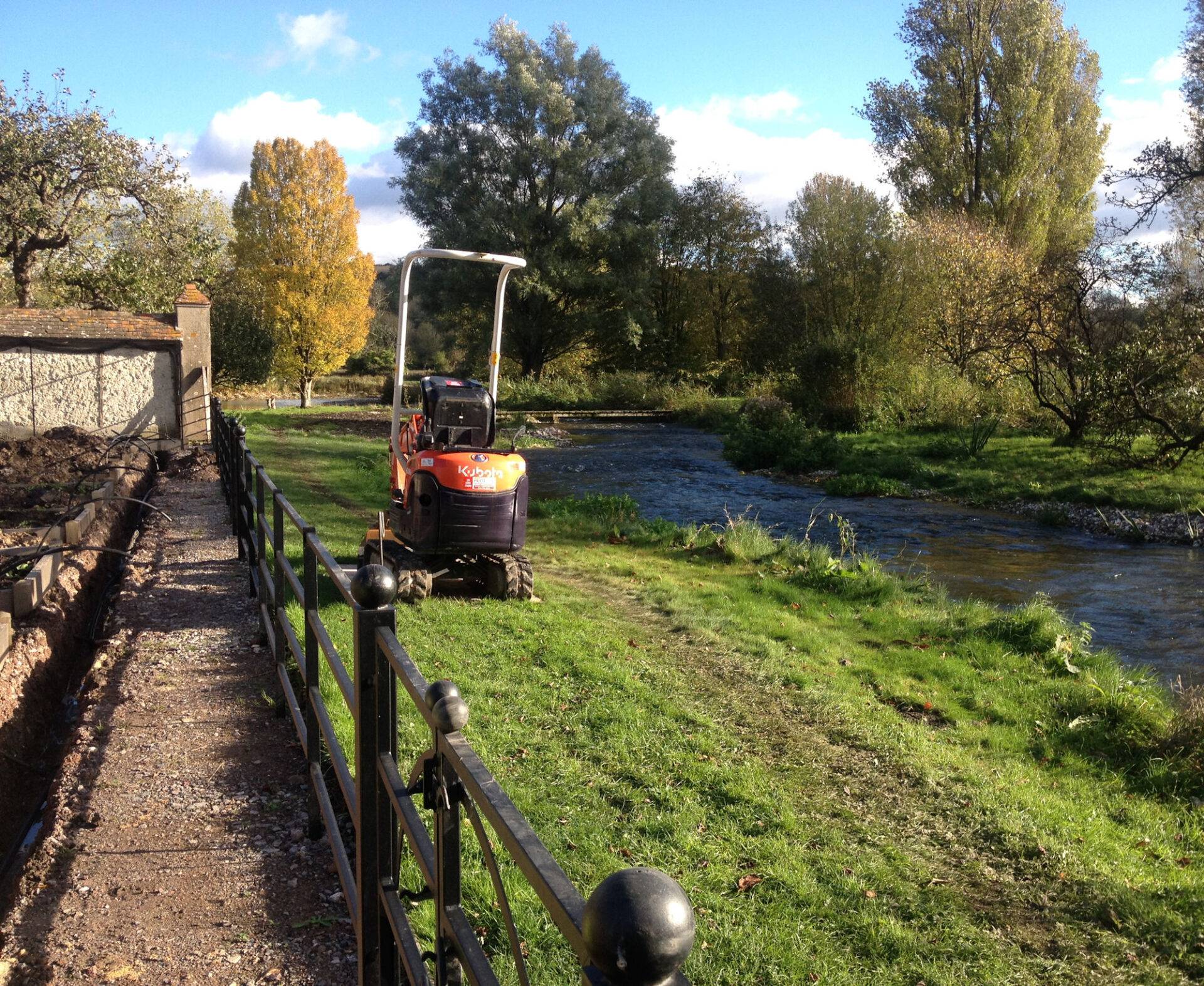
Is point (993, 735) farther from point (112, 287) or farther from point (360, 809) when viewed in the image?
point (112, 287)

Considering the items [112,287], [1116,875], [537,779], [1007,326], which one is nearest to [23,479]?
[537,779]

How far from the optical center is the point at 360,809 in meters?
2.49

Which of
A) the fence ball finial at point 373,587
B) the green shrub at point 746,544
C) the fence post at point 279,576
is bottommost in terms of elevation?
the green shrub at point 746,544

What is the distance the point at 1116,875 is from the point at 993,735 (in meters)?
1.72

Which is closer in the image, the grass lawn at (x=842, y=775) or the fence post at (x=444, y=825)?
the fence post at (x=444, y=825)

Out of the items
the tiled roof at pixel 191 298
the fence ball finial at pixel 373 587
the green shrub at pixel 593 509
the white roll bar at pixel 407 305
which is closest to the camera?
the fence ball finial at pixel 373 587

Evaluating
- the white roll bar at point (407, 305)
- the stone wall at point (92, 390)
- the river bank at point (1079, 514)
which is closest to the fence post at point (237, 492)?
the white roll bar at point (407, 305)

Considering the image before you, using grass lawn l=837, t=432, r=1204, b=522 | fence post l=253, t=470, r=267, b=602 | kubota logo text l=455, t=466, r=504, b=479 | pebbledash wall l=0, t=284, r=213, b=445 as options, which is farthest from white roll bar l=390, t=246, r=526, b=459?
grass lawn l=837, t=432, r=1204, b=522

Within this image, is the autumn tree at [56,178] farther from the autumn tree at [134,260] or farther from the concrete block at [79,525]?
the concrete block at [79,525]

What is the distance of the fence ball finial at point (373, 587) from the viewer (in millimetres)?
2334

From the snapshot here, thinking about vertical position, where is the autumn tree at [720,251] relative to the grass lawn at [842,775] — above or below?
above

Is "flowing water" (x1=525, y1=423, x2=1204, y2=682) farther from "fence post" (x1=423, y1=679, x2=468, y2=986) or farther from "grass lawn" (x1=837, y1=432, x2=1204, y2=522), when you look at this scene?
"fence post" (x1=423, y1=679, x2=468, y2=986)

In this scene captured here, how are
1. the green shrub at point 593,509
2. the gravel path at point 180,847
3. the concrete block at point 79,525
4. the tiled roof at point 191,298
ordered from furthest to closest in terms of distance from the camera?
the tiled roof at point 191,298 → the green shrub at point 593,509 → the concrete block at point 79,525 → the gravel path at point 180,847

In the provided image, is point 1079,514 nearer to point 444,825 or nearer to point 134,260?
point 444,825
